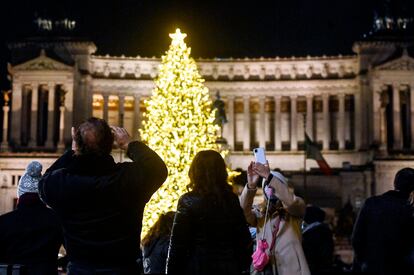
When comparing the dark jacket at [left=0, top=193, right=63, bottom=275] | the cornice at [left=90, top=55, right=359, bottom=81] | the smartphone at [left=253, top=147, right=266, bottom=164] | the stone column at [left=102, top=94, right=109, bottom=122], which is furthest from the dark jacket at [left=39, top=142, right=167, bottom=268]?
the cornice at [left=90, top=55, right=359, bottom=81]

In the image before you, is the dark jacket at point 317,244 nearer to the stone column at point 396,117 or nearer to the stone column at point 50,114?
the stone column at point 396,117

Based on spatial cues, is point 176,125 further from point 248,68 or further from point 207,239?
point 248,68

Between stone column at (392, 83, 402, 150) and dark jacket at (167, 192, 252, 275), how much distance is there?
243ft

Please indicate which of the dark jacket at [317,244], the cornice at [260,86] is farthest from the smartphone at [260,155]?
the cornice at [260,86]

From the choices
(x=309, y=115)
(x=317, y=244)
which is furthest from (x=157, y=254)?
(x=309, y=115)

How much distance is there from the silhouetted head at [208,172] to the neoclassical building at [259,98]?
68629 millimetres

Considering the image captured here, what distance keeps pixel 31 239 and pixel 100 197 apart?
2144 millimetres

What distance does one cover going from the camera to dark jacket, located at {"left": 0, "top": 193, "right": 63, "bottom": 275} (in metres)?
9.72

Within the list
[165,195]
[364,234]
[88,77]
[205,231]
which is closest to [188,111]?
[165,195]

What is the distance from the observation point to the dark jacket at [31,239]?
9719mm

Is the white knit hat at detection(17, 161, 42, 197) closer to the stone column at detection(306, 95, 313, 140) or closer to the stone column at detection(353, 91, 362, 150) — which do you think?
the stone column at detection(353, 91, 362, 150)

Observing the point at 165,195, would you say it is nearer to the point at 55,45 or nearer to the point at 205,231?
the point at 205,231

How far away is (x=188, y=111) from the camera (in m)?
37.4

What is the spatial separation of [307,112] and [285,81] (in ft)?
14.0
